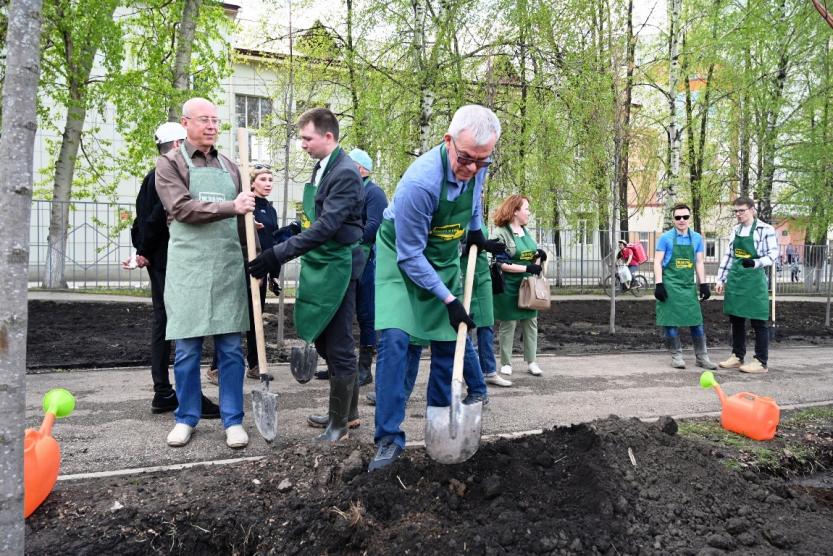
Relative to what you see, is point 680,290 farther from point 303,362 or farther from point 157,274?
point 157,274

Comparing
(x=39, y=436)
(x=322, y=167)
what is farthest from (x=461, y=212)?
(x=39, y=436)

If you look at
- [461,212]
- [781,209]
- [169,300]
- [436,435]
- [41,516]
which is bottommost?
[41,516]

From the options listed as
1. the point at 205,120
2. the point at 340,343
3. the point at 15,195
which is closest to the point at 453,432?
the point at 340,343

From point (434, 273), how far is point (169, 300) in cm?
181

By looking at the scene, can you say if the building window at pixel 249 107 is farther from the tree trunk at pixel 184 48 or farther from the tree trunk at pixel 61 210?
the tree trunk at pixel 184 48

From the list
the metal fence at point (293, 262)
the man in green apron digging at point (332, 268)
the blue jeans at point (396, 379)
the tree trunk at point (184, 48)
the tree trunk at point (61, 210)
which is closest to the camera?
the blue jeans at point (396, 379)

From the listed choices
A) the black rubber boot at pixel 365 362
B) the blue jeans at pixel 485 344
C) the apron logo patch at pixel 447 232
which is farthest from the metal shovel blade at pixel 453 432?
the black rubber boot at pixel 365 362

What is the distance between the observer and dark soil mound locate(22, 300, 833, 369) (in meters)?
7.25

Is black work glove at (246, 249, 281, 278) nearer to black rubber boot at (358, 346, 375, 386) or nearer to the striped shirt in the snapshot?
black rubber boot at (358, 346, 375, 386)

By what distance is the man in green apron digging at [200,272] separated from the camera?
13.5ft

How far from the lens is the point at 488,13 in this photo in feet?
46.5

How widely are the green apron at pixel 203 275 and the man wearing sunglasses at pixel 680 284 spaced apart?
5269 mm

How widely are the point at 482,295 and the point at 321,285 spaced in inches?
82.8

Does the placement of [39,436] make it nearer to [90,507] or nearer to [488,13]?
[90,507]
